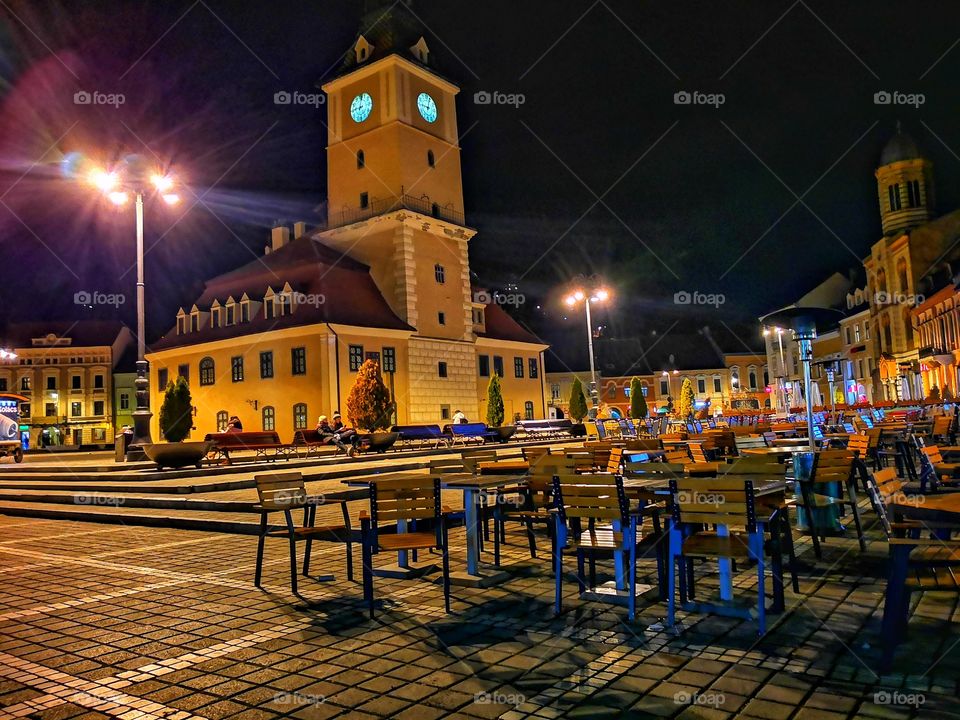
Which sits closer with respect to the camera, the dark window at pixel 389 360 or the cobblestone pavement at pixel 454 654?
the cobblestone pavement at pixel 454 654

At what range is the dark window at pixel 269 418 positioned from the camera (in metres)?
35.9

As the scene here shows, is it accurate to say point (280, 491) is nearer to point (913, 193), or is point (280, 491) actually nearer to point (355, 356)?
point (355, 356)

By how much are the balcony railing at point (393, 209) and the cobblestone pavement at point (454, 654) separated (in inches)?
1283

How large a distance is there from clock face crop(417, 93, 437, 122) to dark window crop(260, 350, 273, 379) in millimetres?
15630

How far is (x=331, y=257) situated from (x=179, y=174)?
64.2 feet

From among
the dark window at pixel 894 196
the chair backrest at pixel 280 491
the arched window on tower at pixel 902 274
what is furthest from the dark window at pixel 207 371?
the dark window at pixel 894 196

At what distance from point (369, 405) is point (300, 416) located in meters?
6.75

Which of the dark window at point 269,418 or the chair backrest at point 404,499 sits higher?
the dark window at point 269,418

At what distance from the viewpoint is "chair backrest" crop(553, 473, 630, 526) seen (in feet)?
18.8

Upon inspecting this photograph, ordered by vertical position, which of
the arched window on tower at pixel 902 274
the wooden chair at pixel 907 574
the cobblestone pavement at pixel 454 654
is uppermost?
the arched window on tower at pixel 902 274

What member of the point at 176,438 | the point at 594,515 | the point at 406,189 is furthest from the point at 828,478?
the point at 406,189

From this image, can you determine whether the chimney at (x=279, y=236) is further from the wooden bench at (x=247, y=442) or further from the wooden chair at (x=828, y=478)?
the wooden chair at (x=828, y=478)

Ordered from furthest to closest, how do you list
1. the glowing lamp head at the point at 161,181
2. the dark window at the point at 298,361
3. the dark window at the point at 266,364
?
the dark window at the point at 266,364 < the dark window at the point at 298,361 < the glowing lamp head at the point at 161,181

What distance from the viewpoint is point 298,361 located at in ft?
115
